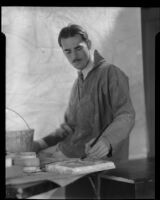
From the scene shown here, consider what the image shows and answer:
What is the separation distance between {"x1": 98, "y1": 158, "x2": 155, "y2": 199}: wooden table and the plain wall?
18 cm

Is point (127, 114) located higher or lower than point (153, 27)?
lower

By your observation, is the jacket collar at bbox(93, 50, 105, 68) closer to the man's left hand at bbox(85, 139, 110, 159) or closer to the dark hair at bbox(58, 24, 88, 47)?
the dark hair at bbox(58, 24, 88, 47)

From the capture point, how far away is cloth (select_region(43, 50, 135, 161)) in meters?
1.74

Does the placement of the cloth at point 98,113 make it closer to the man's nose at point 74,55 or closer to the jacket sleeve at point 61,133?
the jacket sleeve at point 61,133

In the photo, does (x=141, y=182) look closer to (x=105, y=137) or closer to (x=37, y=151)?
(x=105, y=137)

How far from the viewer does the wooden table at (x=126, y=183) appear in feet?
5.64

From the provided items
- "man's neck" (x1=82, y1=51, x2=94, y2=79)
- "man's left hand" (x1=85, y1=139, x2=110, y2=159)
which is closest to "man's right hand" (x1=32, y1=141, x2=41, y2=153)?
"man's left hand" (x1=85, y1=139, x2=110, y2=159)

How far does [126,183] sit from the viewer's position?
67.9 inches

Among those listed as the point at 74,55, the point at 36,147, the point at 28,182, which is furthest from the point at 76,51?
the point at 28,182

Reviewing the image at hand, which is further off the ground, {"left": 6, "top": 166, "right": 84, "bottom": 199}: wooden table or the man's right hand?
the man's right hand

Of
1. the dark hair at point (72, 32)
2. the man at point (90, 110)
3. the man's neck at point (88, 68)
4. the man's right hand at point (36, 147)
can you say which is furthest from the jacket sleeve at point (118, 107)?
the man's right hand at point (36, 147)

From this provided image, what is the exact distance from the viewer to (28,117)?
1.68m

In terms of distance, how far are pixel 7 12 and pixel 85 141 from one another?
77cm

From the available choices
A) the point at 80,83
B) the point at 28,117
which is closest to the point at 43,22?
the point at 80,83
